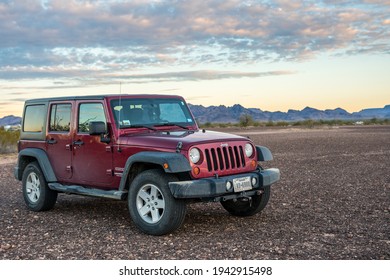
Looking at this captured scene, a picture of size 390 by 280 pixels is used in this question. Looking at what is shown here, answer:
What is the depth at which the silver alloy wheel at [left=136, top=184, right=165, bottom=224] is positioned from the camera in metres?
7.81

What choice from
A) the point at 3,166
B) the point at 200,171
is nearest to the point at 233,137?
the point at 200,171

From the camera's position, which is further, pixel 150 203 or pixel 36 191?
pixel 36 191

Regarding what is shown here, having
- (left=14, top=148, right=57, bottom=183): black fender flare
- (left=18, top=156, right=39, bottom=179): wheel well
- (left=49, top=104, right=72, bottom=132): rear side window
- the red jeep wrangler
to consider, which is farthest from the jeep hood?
(left=18, top=156, right=39, bottom=179): wheel well

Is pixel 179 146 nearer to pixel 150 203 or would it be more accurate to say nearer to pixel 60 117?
pixel 150 203

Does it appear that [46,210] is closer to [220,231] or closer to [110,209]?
[110,209]

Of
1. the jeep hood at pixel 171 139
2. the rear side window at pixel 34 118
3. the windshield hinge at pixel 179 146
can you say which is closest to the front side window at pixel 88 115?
the jeep hood at pixel 171 139

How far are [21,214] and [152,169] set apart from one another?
3461 mm

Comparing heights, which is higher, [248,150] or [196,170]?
[248,150]

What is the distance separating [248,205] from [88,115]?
297cm

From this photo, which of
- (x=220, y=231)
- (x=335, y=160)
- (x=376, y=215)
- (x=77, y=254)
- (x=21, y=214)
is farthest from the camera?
(x=335, y=160)

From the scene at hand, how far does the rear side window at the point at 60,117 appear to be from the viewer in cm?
976

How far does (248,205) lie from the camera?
9.16 meters

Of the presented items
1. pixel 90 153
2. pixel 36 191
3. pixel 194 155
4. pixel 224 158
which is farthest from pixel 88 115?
pixel 224 158

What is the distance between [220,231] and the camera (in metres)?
8.26
